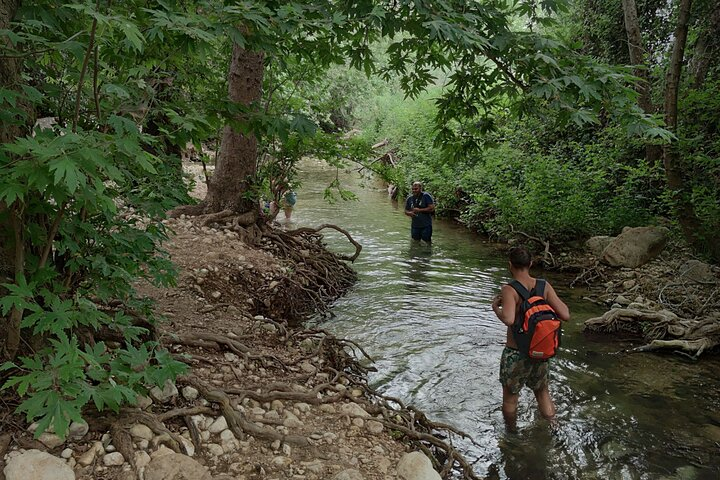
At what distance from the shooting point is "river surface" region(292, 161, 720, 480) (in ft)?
14.1

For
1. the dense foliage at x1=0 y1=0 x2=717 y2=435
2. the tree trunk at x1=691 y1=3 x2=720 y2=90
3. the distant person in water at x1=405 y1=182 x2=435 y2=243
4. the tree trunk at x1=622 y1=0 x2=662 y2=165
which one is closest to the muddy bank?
the dense foliage at x1=0 y1=0 x2=717 y2=435

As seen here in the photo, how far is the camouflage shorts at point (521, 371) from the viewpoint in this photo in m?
4.53

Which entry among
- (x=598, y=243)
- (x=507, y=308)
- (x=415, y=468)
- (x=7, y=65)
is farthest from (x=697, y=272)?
(x=7, y=65)

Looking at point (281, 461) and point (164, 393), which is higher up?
point (164, 393)

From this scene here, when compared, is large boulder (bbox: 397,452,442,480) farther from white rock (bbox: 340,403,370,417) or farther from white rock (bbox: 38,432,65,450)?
white rock (bbox: 38,432,65,450)

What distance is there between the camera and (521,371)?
14.9 feet

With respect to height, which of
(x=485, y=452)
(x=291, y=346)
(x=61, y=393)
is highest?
(x=61, y=393)

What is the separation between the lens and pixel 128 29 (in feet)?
6.55

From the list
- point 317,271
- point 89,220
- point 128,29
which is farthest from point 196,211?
point 128,29

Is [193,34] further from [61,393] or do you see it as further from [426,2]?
[61,393]

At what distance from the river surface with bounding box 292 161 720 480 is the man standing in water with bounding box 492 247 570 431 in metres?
0.19

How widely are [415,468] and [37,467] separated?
219 cm

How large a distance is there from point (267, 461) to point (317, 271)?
220 inches

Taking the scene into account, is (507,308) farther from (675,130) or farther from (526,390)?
(675,130)
